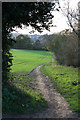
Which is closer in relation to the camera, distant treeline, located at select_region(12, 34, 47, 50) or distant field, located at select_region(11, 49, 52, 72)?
distant field, located at select_region(11, 49, 52, 72)

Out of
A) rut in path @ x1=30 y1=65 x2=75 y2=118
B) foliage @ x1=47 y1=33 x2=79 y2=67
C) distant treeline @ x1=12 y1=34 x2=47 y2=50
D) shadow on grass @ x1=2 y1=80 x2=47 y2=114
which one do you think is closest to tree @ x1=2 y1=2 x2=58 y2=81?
shadow on grass @ x1=2 y1=80 x2=47 y2=114

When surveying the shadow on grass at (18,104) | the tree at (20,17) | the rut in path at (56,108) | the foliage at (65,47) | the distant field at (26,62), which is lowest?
the distant field at (26,62)

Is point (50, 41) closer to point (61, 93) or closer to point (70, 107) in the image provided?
point (61, 93)

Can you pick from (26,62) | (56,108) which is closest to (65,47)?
(26,62)

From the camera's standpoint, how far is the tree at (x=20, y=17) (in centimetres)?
457

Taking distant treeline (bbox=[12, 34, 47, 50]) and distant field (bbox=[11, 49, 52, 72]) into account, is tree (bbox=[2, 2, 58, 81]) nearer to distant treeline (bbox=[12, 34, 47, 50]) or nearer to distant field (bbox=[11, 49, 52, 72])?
distant field (bbox=[11, 49, 52, 72])

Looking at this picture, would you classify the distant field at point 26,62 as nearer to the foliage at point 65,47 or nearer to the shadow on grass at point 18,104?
the foliage at point 65,47

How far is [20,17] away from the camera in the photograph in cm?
491

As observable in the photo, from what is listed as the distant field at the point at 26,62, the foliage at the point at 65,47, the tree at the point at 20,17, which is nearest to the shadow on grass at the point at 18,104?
the tree at the point at 20,17

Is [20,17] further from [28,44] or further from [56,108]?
[28,44]

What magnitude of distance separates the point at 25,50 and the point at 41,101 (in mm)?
31177

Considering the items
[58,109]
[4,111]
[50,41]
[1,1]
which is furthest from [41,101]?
[50,41]

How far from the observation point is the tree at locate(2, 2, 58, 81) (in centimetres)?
457

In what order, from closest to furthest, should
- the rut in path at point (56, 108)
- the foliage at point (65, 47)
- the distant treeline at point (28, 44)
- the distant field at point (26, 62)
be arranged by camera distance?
the rut in path at point (56, 108), the distant field at point (26, 62), the foliage at point (65, 47), the distant treeline at point (28, 44)
